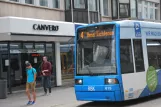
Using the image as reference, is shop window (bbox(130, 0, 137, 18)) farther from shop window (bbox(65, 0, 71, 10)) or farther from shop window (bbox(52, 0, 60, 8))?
shop window (bbox(52, 0, 60, 8))

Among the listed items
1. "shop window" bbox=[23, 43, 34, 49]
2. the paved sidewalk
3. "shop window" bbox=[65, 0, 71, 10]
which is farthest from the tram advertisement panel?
"shop window" bbox=[65, 0, 71, 10]

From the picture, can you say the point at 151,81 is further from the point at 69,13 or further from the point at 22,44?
the point at 69,13

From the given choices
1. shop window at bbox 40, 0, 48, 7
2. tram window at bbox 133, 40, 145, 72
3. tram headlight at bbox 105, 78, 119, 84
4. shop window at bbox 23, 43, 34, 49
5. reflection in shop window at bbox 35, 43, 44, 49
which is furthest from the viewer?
shop window at bbox 40, 0, 48, 7

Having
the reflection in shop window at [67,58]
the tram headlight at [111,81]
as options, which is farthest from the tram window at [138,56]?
the reflection in shop window at [67,58]

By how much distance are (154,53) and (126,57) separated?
6.98 ft

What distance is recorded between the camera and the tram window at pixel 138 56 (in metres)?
13.2

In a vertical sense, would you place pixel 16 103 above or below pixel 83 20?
below

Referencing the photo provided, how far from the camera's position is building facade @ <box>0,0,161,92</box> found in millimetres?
18547

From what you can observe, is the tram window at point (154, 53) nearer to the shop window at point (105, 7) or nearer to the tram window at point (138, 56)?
the tram window at point (138, 56)

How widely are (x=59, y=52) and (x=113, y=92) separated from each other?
425 inches

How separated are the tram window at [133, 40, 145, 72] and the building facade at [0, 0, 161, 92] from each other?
6645 mm

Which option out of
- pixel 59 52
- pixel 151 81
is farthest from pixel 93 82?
pixel 59 52

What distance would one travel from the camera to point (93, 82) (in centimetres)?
1257

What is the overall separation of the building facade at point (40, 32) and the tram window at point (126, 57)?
21.9 feet
